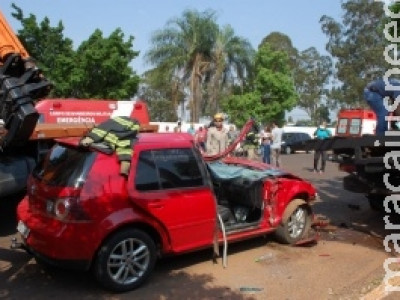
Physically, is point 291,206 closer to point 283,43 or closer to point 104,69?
point 104,69

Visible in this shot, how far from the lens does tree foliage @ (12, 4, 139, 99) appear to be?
26.2m

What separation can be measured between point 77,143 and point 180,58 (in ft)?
98.0

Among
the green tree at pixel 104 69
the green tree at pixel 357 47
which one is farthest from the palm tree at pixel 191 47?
the green tree at pixel 357 47

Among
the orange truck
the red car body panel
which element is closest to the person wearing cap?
the orange truck

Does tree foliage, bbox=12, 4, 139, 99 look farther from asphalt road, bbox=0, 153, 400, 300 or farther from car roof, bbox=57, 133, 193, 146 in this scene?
car roof, bbox=57, 133, 193, 146

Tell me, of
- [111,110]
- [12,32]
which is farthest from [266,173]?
[111,110]

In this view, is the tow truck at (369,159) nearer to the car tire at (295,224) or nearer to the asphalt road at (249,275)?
the asphalt road at (249,275)

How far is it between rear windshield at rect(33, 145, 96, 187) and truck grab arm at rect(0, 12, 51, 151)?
0.60m

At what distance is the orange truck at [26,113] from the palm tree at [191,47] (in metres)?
23.1

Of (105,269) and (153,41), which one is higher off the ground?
(153,41)

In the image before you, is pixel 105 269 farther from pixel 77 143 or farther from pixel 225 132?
pixel 225 132

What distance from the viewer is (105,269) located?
4.90 metres

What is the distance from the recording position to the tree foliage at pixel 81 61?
26234mm

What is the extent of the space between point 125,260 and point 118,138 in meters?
1.23
